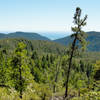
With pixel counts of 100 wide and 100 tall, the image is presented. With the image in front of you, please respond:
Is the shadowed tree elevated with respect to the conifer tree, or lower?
elevated

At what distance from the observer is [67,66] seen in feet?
72.0

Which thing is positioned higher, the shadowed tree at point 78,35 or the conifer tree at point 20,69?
the shadowed tree at point 78,35

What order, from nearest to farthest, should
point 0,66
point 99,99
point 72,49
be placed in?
point 99,99
point 72,49
point 0,66

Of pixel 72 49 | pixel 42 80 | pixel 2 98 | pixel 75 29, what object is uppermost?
pixel 75 29

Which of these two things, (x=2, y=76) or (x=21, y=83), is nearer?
(x=21, y=83)

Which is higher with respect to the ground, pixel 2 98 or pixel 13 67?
pixel 2 98

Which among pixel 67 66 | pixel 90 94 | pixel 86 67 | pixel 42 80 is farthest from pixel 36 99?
pixel 86 67

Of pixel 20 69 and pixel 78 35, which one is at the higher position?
pixel 78 35

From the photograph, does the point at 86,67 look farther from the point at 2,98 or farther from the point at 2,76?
the point at 2,98

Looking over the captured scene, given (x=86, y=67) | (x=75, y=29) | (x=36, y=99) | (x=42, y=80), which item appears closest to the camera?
(x=36, y=99)

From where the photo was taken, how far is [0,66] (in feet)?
147

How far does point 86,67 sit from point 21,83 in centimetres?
13839

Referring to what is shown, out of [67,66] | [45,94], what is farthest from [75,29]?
[45,94]

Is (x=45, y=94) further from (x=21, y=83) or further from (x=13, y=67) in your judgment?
(x=13, y=67)
